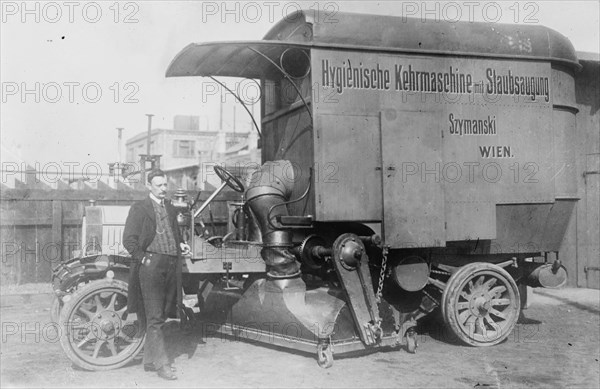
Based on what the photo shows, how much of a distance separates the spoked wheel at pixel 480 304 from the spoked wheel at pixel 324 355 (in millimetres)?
1766

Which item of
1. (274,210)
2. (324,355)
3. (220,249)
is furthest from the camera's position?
(274,210)

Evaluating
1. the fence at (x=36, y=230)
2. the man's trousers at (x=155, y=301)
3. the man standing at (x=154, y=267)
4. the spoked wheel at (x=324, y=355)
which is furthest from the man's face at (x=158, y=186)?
the fence at (x=36, y=230)

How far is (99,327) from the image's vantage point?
6.38 m

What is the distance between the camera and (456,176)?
25.8ft

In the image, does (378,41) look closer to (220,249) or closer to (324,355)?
(220,249)

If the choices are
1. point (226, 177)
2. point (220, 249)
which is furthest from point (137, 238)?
point (226, 177)

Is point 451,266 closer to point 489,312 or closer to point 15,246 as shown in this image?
point 489,312

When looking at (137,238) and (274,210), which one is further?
(274,210)

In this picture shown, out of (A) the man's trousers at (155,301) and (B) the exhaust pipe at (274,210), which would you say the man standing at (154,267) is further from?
(B) the exhaust pipe at (274,210)

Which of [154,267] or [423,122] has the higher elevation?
[423,122]

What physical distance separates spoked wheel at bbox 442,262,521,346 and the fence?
6.73 m

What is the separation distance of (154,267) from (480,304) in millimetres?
4120

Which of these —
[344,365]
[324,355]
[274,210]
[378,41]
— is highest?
[378,41]

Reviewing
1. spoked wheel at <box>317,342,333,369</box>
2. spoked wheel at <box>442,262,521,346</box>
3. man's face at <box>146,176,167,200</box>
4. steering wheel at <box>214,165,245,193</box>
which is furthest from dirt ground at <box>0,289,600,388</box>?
steering wheel at <box>214,165,245,193</box>
